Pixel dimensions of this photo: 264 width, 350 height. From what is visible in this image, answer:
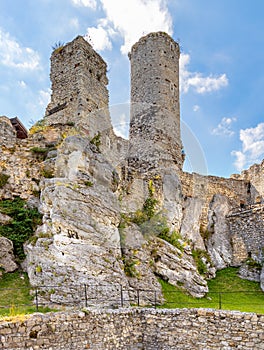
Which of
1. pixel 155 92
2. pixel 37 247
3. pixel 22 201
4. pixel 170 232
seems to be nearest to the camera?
pixel 37 247

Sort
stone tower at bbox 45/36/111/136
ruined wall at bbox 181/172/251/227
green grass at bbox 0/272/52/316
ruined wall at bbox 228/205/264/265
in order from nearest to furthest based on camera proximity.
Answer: green grass at bbox 0/272/52/316, stone tower at bbox 45/36/111/136, ruined wall at bbox 228/205/264/265, ruined wall at bbox 181/172/251/227

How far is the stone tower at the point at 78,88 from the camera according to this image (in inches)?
713

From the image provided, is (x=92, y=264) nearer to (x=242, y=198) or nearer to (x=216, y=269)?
(x=216, y=269)

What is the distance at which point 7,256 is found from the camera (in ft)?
38.9

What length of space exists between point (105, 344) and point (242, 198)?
71.3ft

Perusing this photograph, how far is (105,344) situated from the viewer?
32.0 ft

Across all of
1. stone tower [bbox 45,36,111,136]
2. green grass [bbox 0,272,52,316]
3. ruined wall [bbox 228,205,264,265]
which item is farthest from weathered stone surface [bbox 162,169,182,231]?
green grass [bbox 0,272,52,316]

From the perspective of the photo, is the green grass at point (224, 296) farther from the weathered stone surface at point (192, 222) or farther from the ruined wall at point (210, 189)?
the ruined wall at point (210, 189)

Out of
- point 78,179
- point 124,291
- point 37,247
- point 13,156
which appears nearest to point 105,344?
point 124,291

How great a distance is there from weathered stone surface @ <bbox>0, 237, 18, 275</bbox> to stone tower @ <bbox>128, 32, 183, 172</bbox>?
37.9 ft

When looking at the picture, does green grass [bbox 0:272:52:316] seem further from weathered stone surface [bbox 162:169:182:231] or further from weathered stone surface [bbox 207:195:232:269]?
weathered stone surface [bbox 207:195:232:269]

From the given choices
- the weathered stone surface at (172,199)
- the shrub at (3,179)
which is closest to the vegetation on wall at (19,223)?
the shrub at (3,179)

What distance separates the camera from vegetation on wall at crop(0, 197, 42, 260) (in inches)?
496

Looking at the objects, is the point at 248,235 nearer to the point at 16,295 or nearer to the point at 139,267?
the point at 139,267
